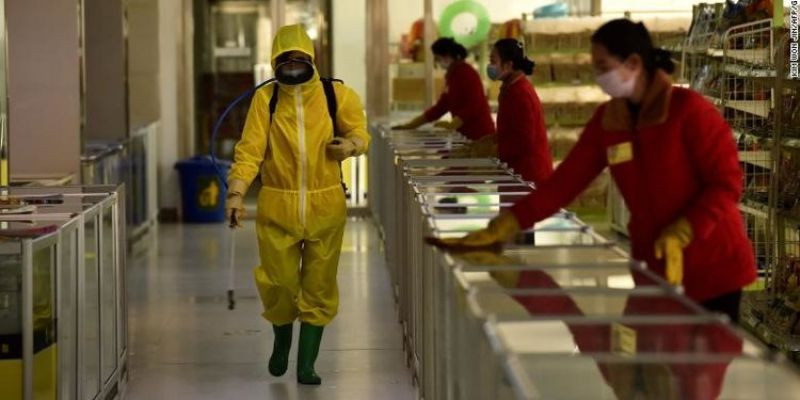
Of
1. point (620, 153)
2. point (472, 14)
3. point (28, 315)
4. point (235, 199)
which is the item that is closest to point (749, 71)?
point (235, 199)

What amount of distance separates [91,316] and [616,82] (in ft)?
8.59

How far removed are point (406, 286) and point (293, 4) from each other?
752 cm

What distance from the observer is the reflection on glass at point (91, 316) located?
5973 mm

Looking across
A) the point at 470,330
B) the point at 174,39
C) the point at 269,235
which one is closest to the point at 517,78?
the point at 269,235

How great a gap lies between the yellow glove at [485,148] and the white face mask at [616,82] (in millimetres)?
4200

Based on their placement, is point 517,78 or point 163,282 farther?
point 163,282

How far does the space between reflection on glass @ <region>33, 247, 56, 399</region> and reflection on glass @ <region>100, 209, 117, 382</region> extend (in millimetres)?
901

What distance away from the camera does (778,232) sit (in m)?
7.79

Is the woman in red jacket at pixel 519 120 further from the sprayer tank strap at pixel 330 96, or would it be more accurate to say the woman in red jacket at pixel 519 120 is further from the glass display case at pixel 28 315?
the glass display case at pixel 28 315

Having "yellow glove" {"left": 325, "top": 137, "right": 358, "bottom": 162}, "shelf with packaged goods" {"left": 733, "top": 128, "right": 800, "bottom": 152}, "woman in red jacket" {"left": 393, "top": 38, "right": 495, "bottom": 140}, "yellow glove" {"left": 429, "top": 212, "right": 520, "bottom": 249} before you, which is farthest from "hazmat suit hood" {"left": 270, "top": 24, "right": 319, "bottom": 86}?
"woman in red jacket" {"left": 393, "top": 38, "right": 495, "bottom": 140}

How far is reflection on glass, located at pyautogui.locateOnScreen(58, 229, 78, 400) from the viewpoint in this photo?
5.43 metres

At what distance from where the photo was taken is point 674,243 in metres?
4.32

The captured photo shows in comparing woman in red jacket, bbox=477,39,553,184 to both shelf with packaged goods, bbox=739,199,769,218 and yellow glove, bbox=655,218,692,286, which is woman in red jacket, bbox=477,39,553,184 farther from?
yellow glove, bbox=655,218,692,286

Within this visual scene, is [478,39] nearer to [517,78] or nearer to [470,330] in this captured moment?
[517,78]
